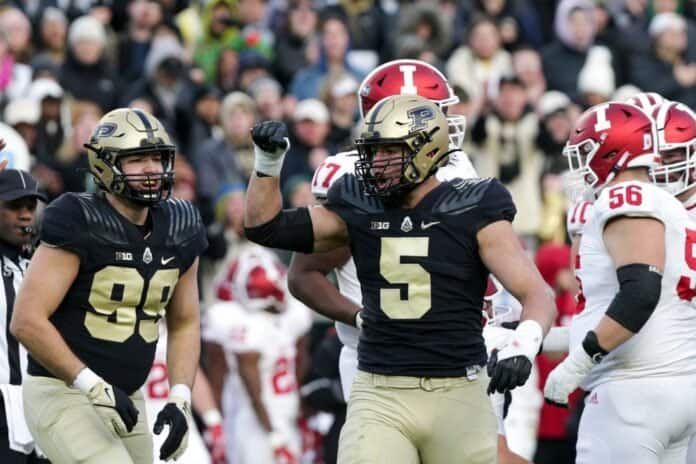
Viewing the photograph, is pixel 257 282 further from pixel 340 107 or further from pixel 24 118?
pixel 340 107

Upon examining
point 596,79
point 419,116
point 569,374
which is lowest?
point 569,374

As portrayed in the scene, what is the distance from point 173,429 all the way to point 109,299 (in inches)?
20.6

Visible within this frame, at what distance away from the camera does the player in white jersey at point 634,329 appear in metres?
6.34

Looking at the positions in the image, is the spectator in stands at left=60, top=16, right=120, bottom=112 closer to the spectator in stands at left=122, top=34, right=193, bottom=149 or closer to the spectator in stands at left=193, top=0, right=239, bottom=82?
the spectator in stands at left=122, top=34, right=193, bottom=149

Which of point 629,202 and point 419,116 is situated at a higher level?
point 419,116

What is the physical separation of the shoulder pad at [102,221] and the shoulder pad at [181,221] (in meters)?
0.21

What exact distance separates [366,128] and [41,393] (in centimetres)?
151

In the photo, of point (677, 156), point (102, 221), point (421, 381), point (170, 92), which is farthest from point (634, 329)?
point (170, 92)

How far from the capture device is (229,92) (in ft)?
43.0

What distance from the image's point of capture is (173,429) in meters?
6.28

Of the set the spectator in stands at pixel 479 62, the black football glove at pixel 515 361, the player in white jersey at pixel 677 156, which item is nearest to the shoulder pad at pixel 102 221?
the black football glove at pixel 515 361

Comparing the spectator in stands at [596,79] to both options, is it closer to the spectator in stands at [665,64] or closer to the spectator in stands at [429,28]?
the spectator in stands at [665,64]

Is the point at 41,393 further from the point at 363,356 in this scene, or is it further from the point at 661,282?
the point at 661,282

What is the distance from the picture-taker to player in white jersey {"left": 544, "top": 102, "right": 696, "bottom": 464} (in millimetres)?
6344
